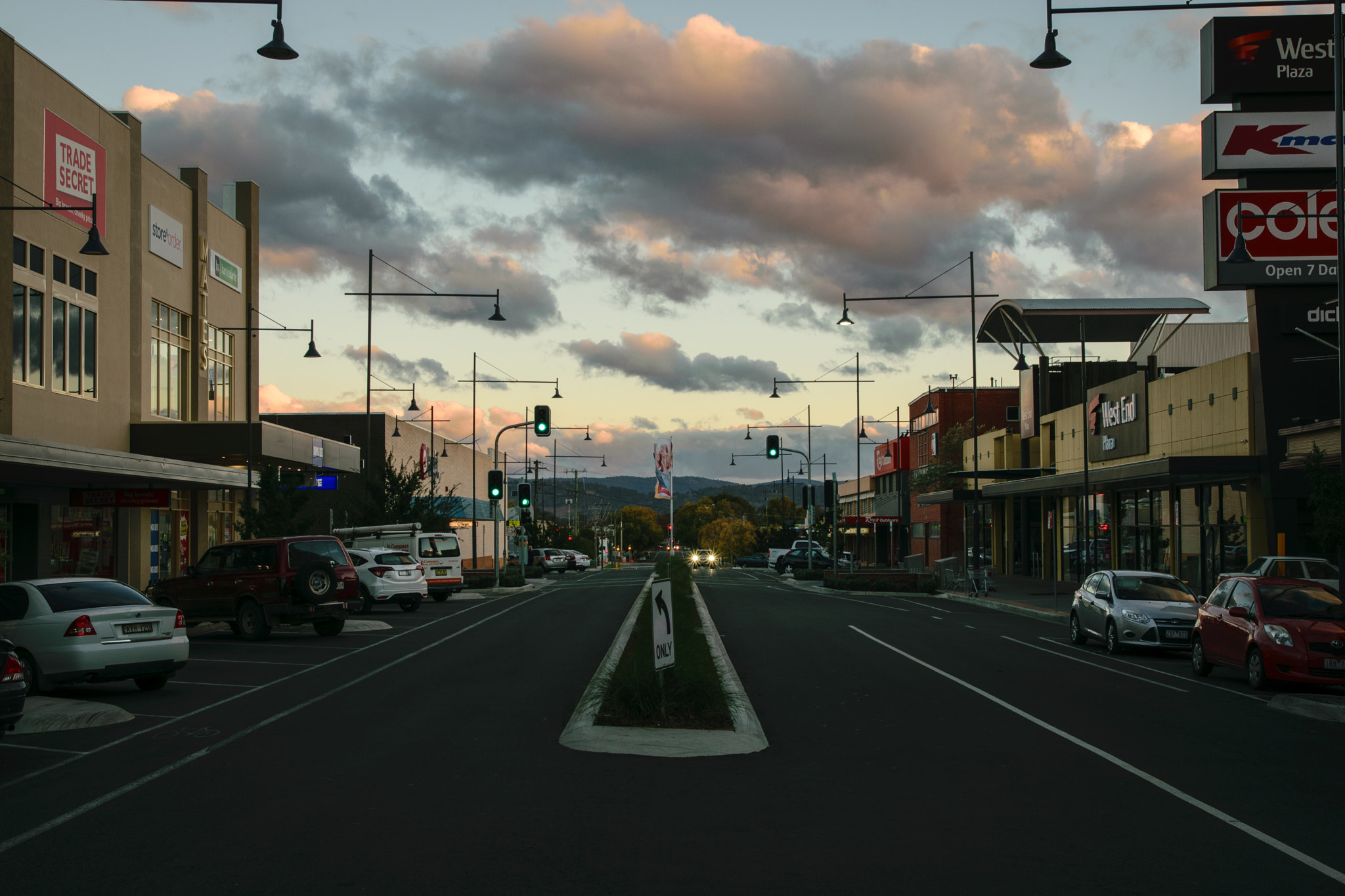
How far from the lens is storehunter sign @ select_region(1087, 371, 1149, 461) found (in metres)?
38.0

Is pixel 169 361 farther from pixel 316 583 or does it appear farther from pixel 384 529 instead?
pixel 316 583

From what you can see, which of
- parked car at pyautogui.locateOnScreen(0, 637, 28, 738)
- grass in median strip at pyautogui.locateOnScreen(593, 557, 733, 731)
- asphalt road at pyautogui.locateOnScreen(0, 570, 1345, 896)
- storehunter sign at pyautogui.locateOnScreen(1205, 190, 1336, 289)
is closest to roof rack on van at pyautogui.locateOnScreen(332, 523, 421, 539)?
asphalt road at pyautogui.locateOnScreen(0, 570, 1345, 896)

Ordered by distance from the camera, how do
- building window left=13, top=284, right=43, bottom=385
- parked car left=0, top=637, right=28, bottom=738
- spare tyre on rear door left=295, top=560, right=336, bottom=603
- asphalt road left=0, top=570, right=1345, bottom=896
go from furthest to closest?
building window left=13, top=284, right=43, bottom=385 → spare tyre on rear door left=295, top=560, right=336, bottom=603 → parked car left=0, top=637, right=28, bottom=738 → asphalt road left=0, top=570, right=1345, bottom=896

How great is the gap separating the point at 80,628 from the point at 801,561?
57.5m

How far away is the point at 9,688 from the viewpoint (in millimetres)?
10047

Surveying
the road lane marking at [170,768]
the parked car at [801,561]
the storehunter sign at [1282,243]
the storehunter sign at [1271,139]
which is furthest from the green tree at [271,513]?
the parked car at [801,561]

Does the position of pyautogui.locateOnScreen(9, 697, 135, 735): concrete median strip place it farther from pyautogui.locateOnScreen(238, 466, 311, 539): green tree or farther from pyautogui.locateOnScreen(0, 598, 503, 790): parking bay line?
pyautogui.locateOnScreen(238, 466, 311, 539): green tree

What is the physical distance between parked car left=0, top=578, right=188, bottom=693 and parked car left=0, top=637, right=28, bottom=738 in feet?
12.3

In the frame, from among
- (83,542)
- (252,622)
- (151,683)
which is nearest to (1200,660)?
(151,683)

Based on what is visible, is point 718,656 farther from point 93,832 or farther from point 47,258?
point 47,258

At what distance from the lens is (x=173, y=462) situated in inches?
1072

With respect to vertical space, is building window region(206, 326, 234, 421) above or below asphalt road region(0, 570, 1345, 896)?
above

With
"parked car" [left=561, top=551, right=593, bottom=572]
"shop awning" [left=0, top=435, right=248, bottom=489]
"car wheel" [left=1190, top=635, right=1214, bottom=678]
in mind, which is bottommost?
"parked car" [left=561, top=551, right=593, bottom=572]

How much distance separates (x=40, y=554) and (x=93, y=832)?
906 inches
